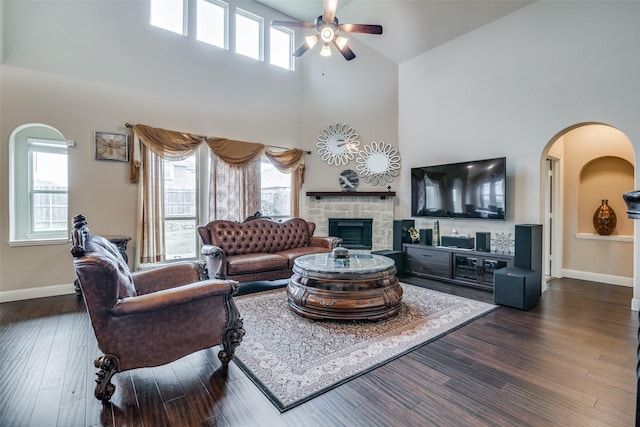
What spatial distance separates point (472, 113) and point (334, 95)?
292 centimetres

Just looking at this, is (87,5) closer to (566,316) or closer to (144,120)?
(144,120)

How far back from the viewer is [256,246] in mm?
5113

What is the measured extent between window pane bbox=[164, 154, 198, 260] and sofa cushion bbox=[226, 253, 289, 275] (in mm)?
1434

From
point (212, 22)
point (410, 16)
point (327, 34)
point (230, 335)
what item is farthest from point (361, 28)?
point (230, 335)

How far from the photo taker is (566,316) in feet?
11.6

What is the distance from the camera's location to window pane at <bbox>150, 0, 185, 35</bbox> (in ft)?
17.3

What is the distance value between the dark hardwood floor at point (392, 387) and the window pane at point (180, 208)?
2398mm

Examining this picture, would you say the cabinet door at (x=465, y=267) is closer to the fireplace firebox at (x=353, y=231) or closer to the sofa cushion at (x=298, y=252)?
the fireplace firebox at (x=353, y=231)

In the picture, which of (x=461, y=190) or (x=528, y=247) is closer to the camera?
(x=528, y=247)

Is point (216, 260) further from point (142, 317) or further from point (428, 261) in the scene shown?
point (428, 261)

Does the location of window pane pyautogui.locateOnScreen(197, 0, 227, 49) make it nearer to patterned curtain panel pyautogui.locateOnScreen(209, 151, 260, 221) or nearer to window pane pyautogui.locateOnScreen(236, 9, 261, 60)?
window pane pyautogui.locateOnScreen(236, 9, 261, 60)

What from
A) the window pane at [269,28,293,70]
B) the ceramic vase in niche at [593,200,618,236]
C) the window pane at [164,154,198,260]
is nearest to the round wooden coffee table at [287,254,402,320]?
the window pane at [164,154,198,260]

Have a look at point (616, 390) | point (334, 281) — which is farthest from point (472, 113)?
point (616, 390)

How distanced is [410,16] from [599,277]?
554 cm
